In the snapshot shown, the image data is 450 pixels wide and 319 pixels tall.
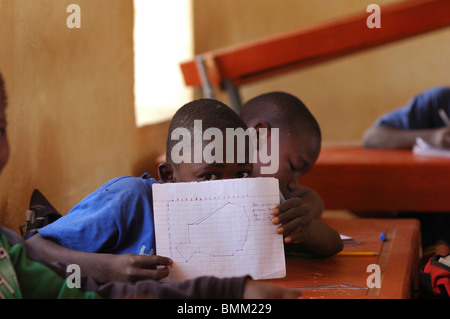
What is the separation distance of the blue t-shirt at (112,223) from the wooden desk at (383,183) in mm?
1210

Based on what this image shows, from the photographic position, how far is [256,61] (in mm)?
2271

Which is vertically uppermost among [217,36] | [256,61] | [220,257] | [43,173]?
[217,36]

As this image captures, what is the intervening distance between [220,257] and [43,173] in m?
0.53

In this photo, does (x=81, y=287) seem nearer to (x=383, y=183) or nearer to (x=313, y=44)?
(x=383, y=183)

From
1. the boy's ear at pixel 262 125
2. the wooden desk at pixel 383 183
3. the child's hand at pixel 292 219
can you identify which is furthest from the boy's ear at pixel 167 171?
the wooden desk at pixel 383 183

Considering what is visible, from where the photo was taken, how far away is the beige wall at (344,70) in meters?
3.82

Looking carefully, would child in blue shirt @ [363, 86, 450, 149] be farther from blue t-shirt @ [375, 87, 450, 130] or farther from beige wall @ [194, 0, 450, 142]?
beige wall @ [194, 0, 450, 142]

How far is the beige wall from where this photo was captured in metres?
3.82

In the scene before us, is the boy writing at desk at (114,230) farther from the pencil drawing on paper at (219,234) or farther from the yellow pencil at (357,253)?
the yellow pencil at (357,253)

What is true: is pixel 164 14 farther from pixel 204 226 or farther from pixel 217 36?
pixel 204 226

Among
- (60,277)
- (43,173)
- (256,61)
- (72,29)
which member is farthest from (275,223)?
(256,61)

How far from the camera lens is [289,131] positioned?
57.8 inches

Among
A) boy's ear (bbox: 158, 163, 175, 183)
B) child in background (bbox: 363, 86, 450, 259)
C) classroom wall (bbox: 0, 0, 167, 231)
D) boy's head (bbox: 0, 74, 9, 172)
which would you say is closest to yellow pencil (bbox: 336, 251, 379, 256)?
boy's ear (bbox: 158, 163, 175, 183)

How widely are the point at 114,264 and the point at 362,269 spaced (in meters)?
0.51
